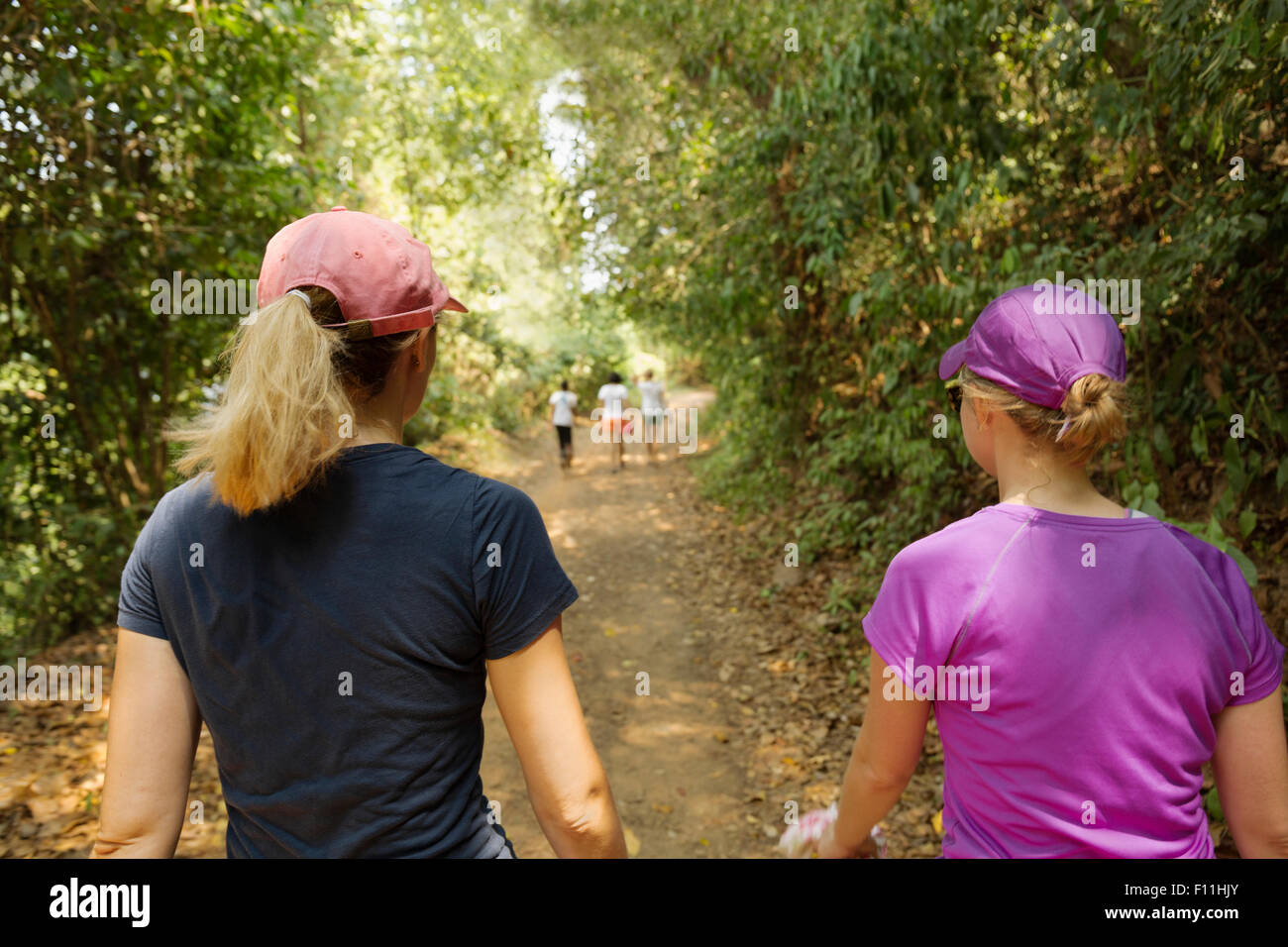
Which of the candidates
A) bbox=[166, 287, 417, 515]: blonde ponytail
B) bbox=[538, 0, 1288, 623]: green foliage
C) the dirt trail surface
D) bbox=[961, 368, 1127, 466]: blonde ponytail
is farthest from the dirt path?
bbox=[166, 287, 417, 515]: blonde ponytail

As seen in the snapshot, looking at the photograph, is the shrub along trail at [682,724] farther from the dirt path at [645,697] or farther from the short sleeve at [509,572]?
the short sleeve at [509,572]

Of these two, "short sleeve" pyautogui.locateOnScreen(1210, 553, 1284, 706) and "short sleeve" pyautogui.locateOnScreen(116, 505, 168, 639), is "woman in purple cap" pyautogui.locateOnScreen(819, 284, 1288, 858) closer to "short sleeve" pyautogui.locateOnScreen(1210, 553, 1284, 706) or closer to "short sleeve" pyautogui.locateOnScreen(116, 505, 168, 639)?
"short sleeve" pyautogui.locateOnScreen(1210, 553, 1284, 706)

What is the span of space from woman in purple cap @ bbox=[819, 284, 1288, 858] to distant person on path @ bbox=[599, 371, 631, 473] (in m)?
12.5

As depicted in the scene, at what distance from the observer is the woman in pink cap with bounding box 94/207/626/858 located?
1.28 m

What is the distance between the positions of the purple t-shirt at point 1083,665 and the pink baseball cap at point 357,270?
3.37ft

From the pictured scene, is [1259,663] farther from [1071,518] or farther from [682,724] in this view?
[682,724]

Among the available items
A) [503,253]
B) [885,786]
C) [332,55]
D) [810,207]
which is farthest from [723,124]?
[503,253]

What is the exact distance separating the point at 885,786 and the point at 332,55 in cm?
1226

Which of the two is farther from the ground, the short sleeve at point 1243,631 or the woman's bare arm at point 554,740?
the short sleeve at point 1243,631

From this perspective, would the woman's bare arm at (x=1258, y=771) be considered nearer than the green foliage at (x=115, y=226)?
Yes


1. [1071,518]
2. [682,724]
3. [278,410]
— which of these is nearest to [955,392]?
[1071,518]

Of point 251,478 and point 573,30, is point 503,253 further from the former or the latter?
point 251,478

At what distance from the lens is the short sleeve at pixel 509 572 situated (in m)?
1.31

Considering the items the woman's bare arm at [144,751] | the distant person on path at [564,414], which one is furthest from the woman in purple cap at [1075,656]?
the distant person on path at [564,414]
